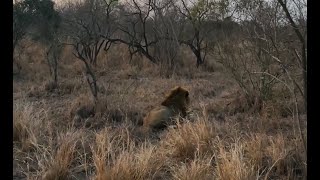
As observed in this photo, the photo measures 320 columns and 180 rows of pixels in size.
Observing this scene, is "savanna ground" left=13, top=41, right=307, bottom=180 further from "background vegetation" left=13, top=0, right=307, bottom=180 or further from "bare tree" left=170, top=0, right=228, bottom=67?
"bare tree" left=170, top=0, right=228, bottom=67

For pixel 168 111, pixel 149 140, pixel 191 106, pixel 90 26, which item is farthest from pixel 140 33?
pixel 149 140

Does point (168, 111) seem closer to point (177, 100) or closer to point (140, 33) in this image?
point (177, 100)

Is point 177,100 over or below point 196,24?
below

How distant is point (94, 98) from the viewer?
6762mm

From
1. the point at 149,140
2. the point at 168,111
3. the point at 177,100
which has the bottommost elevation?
the point at 149,140

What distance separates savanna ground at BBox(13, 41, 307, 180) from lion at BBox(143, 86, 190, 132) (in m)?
0.20

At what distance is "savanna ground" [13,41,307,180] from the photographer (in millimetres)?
3336

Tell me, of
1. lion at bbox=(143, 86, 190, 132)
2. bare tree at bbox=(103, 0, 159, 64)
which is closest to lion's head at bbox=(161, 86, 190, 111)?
lion at bbox=(143, 86, 190, 132)

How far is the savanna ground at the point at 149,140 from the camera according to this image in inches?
131

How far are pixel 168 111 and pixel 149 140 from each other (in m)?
1.10

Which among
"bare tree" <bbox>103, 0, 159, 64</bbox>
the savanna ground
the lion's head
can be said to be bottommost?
the savanna ground

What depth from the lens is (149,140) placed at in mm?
4871

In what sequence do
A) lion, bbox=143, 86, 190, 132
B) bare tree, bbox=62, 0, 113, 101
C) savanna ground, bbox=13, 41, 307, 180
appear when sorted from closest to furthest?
1. savanna ground, bbox=13, 41, 307, 180
2. lion, bbox=143, 86, 190, 132
3. bare tree, bbox=62, 0, 113, 101
